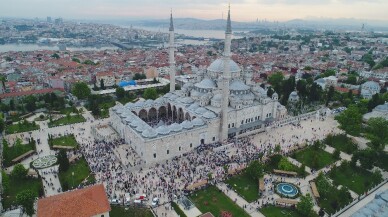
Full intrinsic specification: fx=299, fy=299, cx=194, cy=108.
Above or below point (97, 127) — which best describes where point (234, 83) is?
above

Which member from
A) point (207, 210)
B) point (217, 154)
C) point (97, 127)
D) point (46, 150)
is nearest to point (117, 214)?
point (207, 210)

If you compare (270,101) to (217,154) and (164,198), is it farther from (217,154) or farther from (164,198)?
(164,198)

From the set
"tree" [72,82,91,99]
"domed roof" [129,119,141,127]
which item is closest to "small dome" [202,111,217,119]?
"domed roof" [129,119,141,127]

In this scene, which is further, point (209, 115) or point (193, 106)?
point (193, 106)

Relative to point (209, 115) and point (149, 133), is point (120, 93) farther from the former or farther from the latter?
point (149, 133)

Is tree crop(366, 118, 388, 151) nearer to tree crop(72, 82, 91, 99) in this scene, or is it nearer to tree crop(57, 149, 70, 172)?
tree crop(57, 149, 70, 172)

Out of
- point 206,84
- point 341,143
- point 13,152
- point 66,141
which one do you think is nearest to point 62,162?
point 13,152

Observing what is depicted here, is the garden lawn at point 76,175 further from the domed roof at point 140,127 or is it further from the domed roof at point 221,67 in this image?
the domed roof at point 221,67
